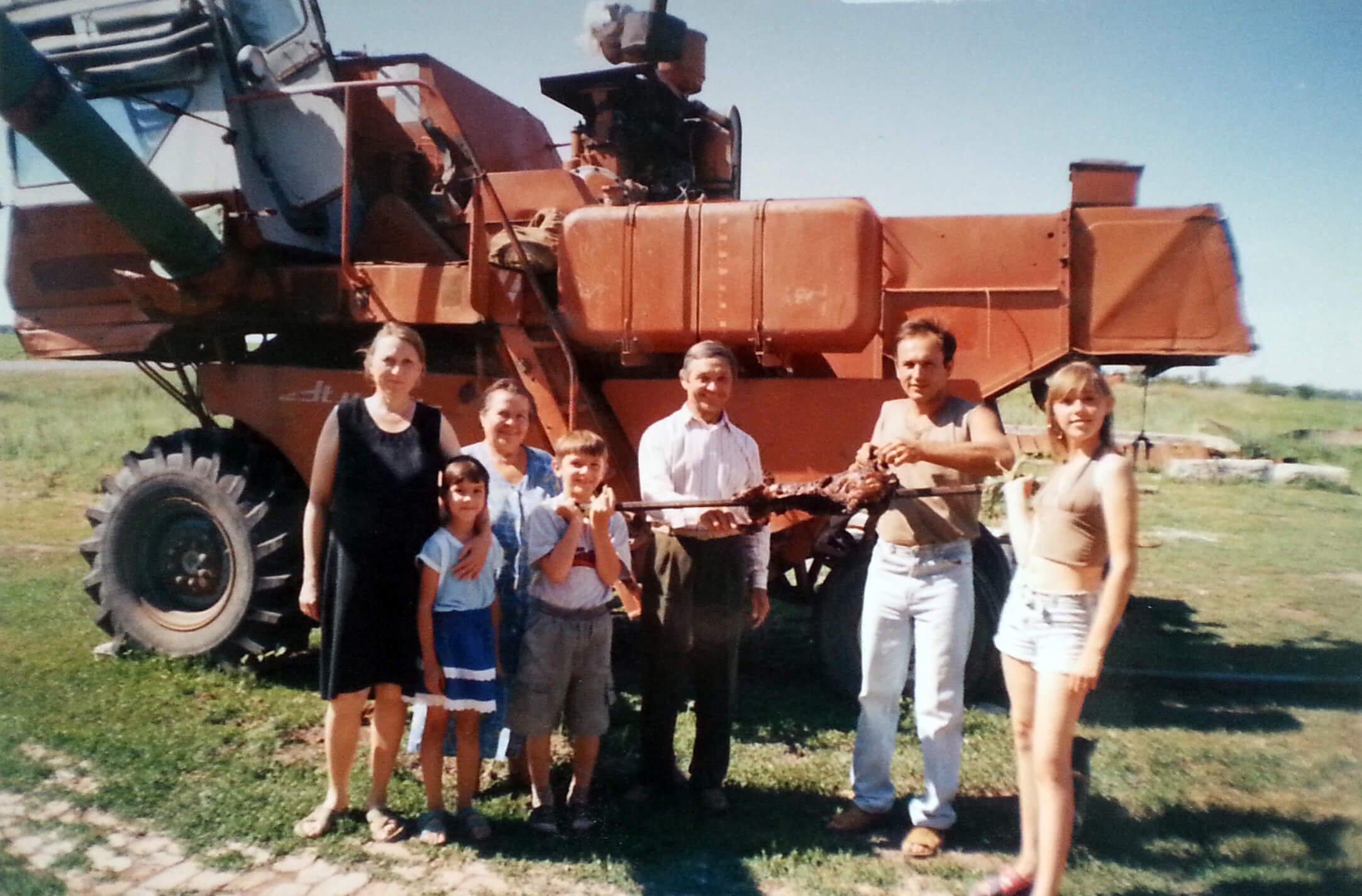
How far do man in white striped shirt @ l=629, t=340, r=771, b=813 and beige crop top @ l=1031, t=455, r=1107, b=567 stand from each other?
939 millimetres

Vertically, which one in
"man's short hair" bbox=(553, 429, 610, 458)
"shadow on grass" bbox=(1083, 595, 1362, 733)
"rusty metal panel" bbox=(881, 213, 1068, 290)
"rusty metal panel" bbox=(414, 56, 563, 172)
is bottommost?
"shadow on grass" bbox=(1083, 595, 1362, 733)

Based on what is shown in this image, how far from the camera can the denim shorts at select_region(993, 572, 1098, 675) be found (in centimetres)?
244

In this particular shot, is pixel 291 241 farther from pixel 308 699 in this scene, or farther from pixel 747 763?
pixel 747 763

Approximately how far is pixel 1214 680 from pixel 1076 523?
10.1 ft

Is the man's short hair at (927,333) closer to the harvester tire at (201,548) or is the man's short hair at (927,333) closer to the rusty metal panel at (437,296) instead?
the rusty metal panel at (437,296)

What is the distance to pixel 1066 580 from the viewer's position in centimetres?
246

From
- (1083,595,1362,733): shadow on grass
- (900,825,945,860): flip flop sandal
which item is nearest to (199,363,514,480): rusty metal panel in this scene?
(900,825,945,860): flip flop sandal

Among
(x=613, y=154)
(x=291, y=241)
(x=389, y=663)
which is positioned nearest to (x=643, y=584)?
(x=389, y=663)

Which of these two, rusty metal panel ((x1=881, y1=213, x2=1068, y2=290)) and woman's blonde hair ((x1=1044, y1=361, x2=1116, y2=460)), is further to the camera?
rusty metal panel ((x1=881, y1=213, x2=1068, y2=290))

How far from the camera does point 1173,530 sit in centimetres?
904

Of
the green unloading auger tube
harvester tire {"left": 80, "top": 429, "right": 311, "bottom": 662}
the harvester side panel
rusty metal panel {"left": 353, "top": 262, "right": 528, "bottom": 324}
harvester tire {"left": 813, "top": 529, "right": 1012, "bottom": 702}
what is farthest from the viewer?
harvester tire {"left": 80, "top": 429, "right": 311, "bottom": 662}

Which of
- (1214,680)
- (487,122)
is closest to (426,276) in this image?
(487,122)

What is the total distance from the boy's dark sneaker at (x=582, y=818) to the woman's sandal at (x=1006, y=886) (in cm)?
119

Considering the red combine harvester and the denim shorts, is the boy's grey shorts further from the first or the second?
the denim shorts
